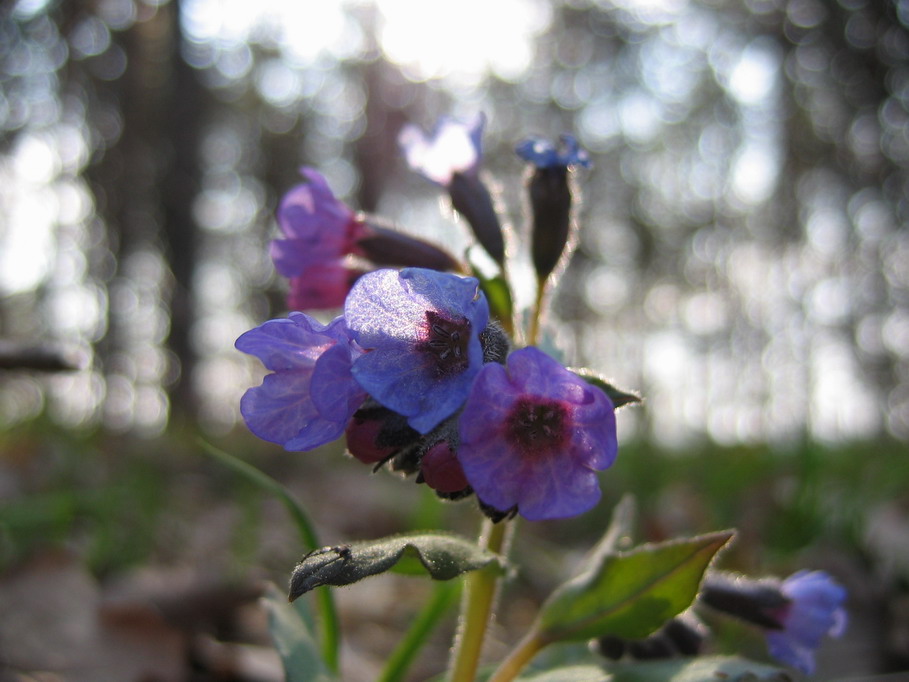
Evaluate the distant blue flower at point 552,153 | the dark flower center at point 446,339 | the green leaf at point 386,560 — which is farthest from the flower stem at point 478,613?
the distant blue flower at point 552,153

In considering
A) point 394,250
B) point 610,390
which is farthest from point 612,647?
point 394,250

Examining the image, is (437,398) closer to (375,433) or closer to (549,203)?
(375,433)

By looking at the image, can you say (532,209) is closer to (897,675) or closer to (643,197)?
(897,675)

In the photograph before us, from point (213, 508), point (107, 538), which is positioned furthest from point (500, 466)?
point (213, 508)

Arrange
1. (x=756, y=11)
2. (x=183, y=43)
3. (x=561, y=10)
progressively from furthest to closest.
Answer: (x=561, y=10) → (x=756, y=11) → (x=183, y=43)

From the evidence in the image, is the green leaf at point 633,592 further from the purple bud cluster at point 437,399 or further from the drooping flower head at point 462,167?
the drooping flower head at point 462,167

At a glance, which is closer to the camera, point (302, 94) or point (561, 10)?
point (302, 94)
